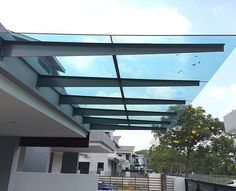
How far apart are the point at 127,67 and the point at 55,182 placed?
7285 mm

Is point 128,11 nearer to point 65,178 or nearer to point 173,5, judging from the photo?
point 173,5

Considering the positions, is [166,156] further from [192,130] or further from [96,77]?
[96,77]

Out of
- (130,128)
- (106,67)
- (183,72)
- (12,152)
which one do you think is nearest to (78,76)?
(106,67)

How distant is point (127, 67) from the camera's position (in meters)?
4.08

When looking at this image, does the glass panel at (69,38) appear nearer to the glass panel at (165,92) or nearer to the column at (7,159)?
the glass panel at (165,92)

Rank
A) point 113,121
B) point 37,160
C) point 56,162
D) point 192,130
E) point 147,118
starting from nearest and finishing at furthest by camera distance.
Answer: point 147,118 < point 113,121 < point 37,160 < point 56,162 < point 192,130

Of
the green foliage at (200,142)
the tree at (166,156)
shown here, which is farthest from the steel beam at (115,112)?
the tree at (166,156)

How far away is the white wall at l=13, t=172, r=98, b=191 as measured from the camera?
383 inches

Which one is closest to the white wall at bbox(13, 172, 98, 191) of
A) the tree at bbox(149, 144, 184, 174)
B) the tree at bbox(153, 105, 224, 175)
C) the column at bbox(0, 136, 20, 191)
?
A: the column at bbox(0, 136, 20, 191)

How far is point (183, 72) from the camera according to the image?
13.9ft

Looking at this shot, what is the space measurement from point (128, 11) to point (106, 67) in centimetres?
129

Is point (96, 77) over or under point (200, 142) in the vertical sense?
under

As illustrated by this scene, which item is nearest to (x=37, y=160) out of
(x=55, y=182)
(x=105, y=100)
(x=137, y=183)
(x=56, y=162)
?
(x=55, y=182)

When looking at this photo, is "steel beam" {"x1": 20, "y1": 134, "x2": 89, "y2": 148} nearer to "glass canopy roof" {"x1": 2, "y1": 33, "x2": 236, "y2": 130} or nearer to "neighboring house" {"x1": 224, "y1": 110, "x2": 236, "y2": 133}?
"glass canopy roof" {"x1": 2, "y1": 33, "x2": 236, "y2": 130}
